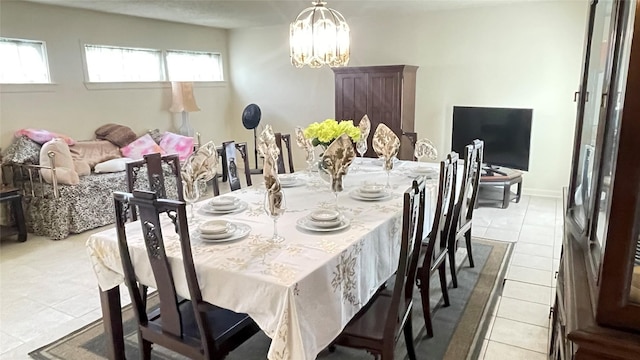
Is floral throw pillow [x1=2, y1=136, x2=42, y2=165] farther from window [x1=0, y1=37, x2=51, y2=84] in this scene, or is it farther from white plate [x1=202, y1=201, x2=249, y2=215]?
white plate [x1=202, y1=201, x2=249, y2=215]

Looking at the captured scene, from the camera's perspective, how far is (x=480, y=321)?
270 cm

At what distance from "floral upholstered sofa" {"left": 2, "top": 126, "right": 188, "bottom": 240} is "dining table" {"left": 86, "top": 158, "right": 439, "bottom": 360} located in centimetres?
256

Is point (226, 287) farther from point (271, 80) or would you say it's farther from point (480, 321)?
point (271, 80)

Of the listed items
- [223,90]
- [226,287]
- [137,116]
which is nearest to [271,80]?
[223,90]

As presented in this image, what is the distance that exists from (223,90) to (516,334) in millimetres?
6504

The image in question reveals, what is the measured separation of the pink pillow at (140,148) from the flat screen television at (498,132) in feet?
13.0

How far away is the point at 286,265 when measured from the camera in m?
1.67

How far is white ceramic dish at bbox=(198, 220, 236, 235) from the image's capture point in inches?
77.1

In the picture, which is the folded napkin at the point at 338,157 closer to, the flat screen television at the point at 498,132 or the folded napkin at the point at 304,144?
the folded napkin at the point at 304,144

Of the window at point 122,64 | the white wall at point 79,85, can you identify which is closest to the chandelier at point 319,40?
the white wall at point 79,85

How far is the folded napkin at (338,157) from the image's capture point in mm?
2408

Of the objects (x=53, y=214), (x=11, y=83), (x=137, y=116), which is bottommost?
(x=53, y=214)

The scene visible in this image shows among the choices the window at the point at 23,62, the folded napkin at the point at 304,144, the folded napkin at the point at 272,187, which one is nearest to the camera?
the folded napkin at the point at 272,187

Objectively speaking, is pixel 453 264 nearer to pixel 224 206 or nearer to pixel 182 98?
pixel 224 206
